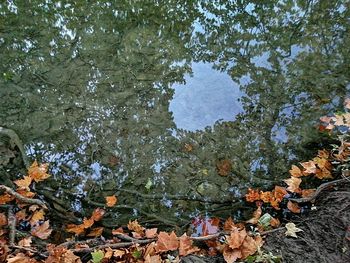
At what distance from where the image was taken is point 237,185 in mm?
2512

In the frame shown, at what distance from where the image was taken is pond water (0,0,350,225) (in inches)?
101

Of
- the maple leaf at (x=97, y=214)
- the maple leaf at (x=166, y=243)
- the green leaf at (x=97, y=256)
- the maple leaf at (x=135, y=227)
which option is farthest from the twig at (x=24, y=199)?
the maple leaf at (x=166, y=243)

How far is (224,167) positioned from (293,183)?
0.49 m

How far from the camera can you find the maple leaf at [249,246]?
69.2 inches

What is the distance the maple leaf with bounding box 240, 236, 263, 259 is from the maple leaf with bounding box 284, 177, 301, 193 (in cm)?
56

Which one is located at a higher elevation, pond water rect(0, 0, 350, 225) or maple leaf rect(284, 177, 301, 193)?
pond water rect(0, 0, 350, 225)

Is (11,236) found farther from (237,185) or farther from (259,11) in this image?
(259,11)

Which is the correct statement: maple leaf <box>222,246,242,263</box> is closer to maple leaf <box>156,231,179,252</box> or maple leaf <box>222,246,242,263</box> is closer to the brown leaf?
maple leaf <box>156,231,179,252</box>

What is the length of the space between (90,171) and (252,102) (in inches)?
50.2

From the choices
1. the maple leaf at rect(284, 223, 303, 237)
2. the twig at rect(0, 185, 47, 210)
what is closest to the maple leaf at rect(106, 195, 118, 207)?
the twig at rect(0, 185, 47, 210)

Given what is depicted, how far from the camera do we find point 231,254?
1770 millimetres

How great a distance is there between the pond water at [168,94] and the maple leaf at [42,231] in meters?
Result: 0.28

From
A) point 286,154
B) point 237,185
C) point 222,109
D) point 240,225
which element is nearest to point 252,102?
point 222,109

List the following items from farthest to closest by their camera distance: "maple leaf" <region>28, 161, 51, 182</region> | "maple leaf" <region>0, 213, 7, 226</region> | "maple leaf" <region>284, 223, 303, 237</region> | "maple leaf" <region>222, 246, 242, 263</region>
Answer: "maple leaf" <region>28, 161, 51, 182</region> → "maple leaf" <region>0, 213, 7, 226</region> → "maple leaf" <region>284, 223, 303, 237</region> → "maple leaf" <region>222, 246, 242, 263</region>
